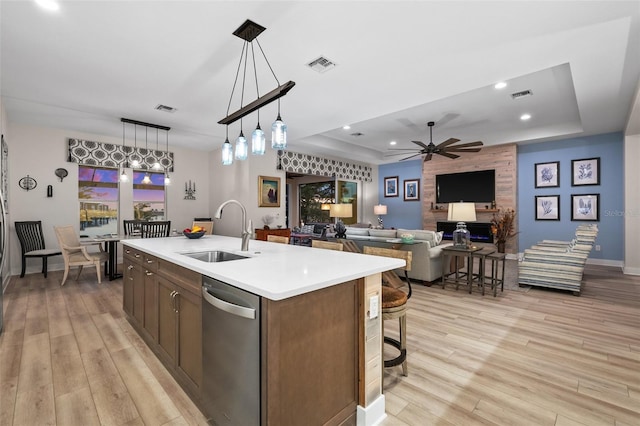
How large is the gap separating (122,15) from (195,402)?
9.32 feet

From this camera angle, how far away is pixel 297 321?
137 cm

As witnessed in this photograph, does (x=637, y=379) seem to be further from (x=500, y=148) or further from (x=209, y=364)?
(x=500, y=148)

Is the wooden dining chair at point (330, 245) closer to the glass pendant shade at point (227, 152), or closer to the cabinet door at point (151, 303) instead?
the glass pendant shade at point (227, 152)

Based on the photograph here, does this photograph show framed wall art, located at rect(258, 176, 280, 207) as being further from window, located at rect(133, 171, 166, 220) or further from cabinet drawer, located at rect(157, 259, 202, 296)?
cabinet drawer, located at rect(157, 259, 202, 296)

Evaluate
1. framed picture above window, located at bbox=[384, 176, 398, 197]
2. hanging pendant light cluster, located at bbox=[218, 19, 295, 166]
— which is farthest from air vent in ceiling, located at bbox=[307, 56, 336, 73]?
framed picture above window, located at bbox=[384, 176, 398, 197]

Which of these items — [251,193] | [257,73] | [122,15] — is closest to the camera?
[122,15]

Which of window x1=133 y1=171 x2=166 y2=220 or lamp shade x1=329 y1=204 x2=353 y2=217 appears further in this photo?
lamp shade x1=329 y1=204 x2=353 y2=217

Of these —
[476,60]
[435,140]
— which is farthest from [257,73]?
[435,140]

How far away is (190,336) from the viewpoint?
1.84 metres

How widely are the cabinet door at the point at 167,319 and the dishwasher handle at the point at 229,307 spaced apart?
21.1 inches

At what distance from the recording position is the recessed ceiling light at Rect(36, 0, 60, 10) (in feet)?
7.13

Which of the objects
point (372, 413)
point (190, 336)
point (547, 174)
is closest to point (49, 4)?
point (190, 336)

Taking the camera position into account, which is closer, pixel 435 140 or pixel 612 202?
pixel 612 202

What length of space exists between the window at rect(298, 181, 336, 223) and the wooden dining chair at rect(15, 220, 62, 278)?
665 cm
